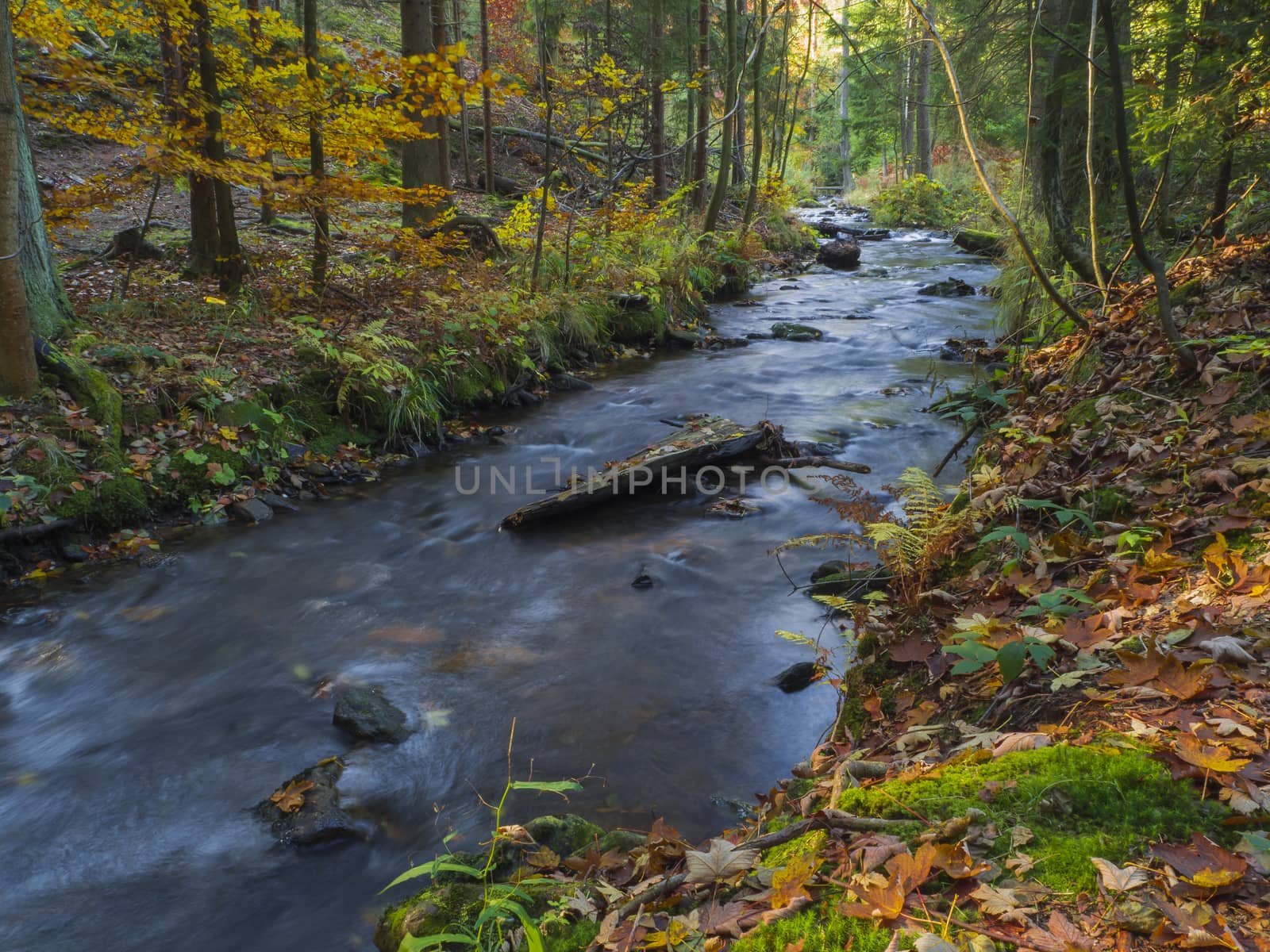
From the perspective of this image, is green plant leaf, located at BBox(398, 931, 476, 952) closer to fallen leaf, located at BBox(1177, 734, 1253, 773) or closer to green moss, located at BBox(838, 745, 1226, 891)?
green moss, located at BBox(838, 745, 1226, 891)

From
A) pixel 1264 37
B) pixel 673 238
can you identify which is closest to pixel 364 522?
pixel 1264 37

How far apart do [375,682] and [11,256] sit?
452 cm

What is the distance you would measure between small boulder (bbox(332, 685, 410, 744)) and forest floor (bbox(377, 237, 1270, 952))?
165 centimetres

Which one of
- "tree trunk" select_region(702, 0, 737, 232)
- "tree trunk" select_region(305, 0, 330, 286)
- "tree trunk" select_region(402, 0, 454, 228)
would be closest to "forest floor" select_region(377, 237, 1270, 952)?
"tree trunk" select_region(305, 0, 330, 286)

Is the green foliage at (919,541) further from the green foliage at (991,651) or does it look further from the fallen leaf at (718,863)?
the fallen leaf at (718,863)

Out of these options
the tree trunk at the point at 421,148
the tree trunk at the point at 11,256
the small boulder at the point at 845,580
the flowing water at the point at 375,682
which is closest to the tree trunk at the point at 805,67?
the small boulder at the point at 845,580

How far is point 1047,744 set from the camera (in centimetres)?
222

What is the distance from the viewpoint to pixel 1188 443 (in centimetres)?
383

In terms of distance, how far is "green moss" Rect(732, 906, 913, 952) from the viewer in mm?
1670

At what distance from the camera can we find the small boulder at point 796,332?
13938mm

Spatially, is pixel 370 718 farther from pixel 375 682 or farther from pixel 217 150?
pixel 217 150

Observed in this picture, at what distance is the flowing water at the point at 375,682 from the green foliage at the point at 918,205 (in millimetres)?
26115

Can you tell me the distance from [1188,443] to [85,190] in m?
9.91

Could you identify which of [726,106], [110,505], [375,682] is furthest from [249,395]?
[726,106]
